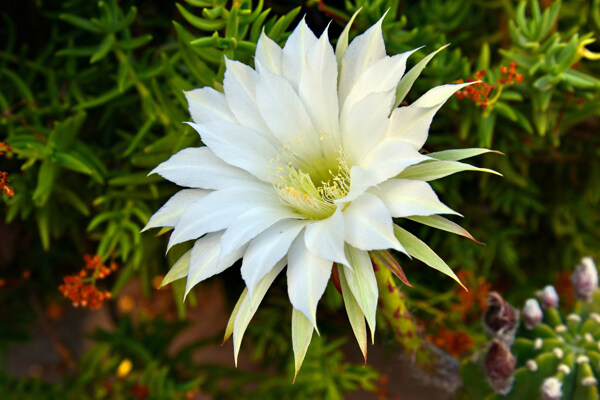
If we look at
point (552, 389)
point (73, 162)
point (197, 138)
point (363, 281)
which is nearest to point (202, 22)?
point (197, 138)

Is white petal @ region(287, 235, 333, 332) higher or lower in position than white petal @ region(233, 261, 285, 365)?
higher

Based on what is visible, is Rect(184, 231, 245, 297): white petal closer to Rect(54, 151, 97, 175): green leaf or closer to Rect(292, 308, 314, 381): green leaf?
Rect(292, 308, 314, 381): green leaf

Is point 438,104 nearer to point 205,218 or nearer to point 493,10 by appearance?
point 205,218

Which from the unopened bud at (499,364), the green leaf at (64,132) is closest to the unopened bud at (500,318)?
the unopened bud at (499,364)

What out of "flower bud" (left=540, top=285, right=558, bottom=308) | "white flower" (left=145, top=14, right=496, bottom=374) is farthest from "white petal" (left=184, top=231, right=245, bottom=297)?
"flower bud" (left=540, top=285, right=558, bottom=308)

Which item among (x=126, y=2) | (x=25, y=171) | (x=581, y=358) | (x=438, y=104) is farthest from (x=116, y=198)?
(x=581, y=358)

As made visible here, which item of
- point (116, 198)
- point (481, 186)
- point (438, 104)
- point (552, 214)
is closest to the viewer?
point (438, 104)
